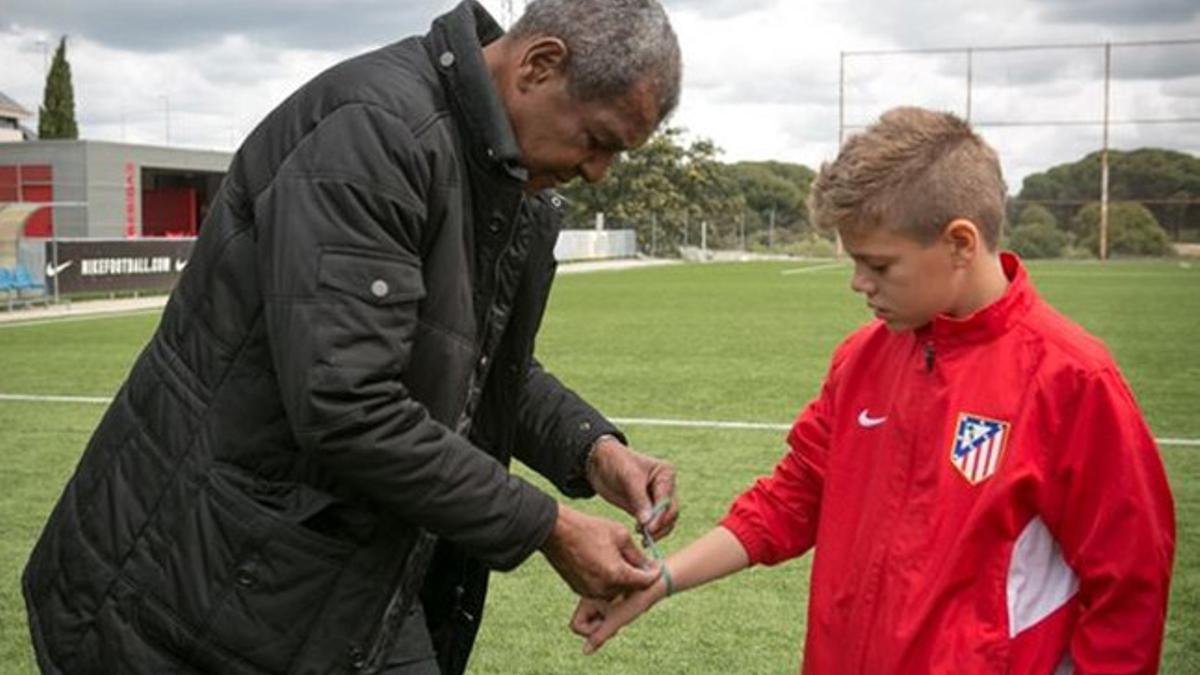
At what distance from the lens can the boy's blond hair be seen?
2.47m

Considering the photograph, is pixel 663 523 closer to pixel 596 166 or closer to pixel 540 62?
pixel 596 166

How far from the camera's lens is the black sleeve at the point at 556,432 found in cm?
325

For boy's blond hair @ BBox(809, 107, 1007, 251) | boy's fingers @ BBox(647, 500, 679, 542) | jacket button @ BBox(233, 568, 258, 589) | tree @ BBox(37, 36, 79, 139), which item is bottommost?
boy's fingers @ BBox(647, 500, 679, 542)

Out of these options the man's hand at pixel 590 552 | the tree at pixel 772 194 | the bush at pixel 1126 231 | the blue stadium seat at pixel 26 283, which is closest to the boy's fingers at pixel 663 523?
the man's hand at pixel 590 552

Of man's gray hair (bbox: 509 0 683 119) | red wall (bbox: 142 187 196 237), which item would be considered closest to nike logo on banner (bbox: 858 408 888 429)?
man's gray hair (bbox: 509 0 683 119)

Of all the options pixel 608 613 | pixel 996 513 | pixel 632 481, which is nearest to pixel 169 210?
pixel 632 481

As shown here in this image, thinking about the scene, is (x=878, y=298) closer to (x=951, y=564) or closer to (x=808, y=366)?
(x=951, y=564)

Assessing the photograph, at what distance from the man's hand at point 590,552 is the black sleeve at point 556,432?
55 centimetres

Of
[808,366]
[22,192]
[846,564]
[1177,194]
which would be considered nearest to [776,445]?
[808,366]

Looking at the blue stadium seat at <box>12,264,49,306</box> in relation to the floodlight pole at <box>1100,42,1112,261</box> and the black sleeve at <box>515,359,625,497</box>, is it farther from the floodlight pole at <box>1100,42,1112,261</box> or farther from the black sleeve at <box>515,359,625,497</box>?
the floodlight pole at <box>1100,42,1112,261</box>

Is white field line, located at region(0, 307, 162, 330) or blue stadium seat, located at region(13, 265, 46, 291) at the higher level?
blue stadium seat, located at region(13, 265, 46, 291)

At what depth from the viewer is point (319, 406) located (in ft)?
7.18

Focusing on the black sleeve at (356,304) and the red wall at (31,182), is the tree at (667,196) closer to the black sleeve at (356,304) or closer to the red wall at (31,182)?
the red wall at (31,182)

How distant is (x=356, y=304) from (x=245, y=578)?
53cm
